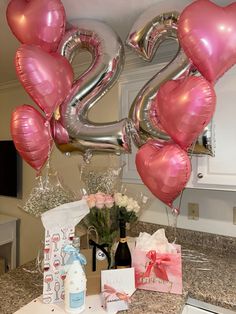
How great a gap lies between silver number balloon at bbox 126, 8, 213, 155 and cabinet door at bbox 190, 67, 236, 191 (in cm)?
16

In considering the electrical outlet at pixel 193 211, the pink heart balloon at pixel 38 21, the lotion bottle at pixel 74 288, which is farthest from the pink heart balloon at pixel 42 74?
the electrical outlet at pixel 193 211

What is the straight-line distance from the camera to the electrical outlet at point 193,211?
182 centimetres

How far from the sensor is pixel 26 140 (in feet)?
3.77

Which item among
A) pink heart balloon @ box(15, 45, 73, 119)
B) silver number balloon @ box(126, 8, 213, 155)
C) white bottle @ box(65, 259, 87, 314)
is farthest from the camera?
silver number balloon @ box(126, 8, 213, 155)

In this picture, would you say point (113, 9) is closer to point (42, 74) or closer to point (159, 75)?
point (159, 75)

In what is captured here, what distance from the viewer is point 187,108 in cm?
98

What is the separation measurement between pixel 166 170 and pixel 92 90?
629 millimetres

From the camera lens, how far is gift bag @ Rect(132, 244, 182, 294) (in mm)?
1107

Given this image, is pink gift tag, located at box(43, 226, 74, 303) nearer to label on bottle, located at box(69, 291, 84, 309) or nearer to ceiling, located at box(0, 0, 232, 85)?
label on bottle, located at box(69, 291, 84, 309)

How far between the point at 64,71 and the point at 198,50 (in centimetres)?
61

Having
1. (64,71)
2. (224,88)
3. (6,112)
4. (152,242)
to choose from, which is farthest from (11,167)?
(224,88)

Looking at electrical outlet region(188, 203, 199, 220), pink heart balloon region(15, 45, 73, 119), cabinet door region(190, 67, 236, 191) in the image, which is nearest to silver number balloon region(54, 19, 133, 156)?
pink heart balloon region(15, 45, 73, 119)

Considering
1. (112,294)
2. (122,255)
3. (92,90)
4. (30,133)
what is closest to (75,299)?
(112,294)

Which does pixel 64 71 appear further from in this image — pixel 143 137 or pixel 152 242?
pixel 152 242
